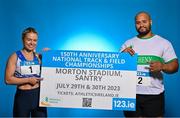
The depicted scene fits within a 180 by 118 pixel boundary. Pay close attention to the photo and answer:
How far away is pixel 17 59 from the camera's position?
2547mm

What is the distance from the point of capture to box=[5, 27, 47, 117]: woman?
2.53 metres

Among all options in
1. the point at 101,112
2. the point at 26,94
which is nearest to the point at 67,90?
the point at 26,94

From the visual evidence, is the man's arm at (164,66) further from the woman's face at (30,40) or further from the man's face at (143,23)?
the woman's face at (30,40)

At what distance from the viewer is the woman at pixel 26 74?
2.53m

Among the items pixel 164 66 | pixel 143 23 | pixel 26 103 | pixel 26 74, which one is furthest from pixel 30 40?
pixel 164 66

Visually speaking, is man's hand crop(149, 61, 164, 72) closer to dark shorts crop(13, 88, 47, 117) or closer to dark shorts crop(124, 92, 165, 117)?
dark shorts crop(124, 92, 165, 117)

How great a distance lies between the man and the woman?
72 centimetres

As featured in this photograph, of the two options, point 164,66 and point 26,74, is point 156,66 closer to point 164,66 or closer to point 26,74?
point 164,66

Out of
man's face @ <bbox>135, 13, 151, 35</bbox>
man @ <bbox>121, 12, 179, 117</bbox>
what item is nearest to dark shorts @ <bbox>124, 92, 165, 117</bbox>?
man @ <bbox>121, 12, 179, 117</bbox>

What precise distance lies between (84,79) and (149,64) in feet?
1.74

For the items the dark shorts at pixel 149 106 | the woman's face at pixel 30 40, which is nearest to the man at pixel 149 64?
the dark shorts at pixel 149 106

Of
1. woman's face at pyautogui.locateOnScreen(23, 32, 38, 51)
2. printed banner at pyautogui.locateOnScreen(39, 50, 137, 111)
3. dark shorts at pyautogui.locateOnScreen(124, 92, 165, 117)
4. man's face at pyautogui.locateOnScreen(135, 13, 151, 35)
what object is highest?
man's face at pyautogui.locateOnScreen(135, 13, 151, 35)

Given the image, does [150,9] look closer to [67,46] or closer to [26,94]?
[67,46]

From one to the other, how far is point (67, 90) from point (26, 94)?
33 cm
